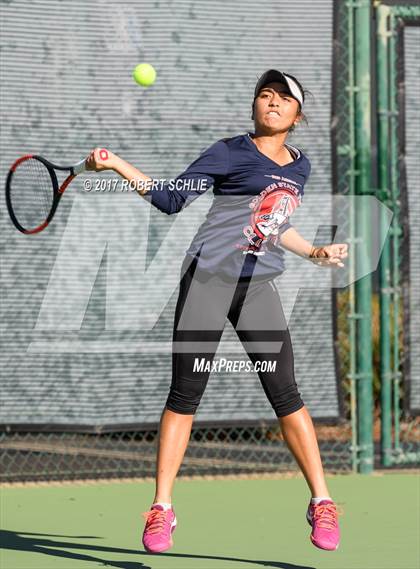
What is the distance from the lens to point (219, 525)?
18.6ft

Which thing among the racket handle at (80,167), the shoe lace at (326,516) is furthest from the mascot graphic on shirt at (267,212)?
the shoe lace at (326,516)

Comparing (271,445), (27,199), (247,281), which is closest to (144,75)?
(27,199)

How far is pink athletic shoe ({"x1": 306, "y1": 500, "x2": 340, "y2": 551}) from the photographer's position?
450cm

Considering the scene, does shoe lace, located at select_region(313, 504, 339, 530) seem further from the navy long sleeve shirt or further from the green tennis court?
the navy long sleeve shirt

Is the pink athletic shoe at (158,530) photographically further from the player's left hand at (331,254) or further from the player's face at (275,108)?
the player's face at (275,108)

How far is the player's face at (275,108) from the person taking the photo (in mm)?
4727

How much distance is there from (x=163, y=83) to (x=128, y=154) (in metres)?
0.44

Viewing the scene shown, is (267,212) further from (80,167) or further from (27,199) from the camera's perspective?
(27,199)

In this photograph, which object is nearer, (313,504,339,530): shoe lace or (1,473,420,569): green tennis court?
(313,504,339,530): shoe lace

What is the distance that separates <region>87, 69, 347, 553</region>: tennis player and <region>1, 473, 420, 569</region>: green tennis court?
1.49ft

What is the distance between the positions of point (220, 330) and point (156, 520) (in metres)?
0.76

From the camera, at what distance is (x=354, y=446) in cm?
707

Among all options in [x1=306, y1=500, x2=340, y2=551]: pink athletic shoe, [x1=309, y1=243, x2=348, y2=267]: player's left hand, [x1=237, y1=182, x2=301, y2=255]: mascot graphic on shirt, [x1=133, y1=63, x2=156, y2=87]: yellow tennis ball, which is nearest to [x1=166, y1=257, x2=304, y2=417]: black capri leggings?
[x1=237, y1=182, x2=301, y2=255]: mascot graphic on shirt

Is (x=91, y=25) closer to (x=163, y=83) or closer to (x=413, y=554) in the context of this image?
(x=163, y=83)
